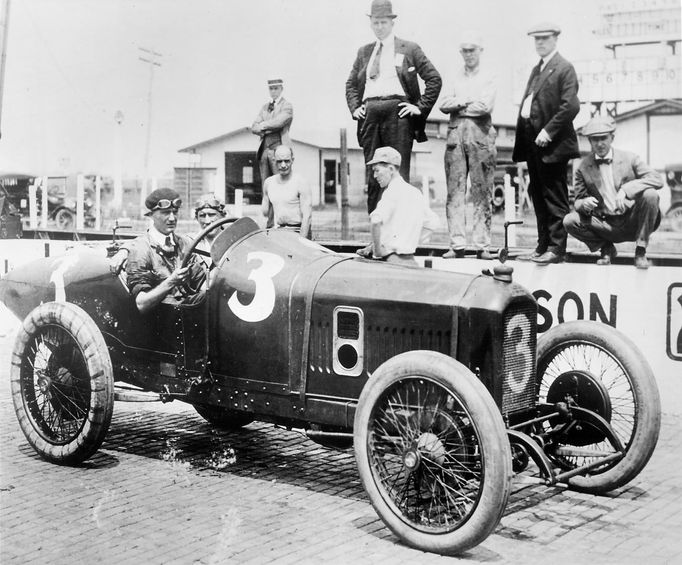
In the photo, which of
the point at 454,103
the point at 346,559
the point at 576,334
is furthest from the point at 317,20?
the point at 346,559

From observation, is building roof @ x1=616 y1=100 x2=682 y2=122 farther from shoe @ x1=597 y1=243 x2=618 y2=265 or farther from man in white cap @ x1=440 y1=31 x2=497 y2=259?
man in white cap @ x1=440 y1=31 x2=497 y2=259

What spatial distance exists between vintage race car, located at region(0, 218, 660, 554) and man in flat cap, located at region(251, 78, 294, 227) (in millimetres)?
3198

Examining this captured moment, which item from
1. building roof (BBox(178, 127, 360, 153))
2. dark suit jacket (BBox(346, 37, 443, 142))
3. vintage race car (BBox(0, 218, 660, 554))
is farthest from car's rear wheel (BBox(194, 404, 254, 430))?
building roof (BBox(178, 127, 360, 153))

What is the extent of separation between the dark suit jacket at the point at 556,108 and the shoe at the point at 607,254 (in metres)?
0.79

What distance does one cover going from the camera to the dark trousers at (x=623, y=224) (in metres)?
6.54

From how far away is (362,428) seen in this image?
4.08 m

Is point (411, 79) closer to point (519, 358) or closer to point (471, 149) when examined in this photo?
point (471, 149)

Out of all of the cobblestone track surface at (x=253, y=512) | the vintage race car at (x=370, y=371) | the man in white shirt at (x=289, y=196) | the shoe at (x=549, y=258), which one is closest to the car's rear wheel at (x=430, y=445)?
the vintage race car at (x=370, y=371)

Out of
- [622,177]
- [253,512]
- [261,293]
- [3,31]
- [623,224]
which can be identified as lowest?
[253,512]

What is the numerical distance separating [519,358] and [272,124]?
188 inches

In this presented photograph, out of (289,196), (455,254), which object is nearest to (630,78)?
(455,254)

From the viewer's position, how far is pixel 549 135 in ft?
22.4

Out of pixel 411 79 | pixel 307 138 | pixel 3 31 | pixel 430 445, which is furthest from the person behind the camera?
pixel 307 138

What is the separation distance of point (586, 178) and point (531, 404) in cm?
280
